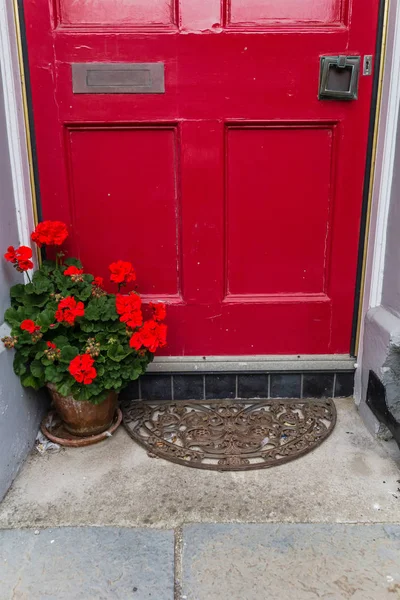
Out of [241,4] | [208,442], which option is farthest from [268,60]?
[208,442]

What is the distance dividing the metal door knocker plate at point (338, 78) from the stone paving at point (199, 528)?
5.35 feet

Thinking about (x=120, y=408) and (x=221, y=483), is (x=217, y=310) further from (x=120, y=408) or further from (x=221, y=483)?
(x=221, y=483)

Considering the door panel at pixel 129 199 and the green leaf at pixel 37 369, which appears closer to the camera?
the green leaf at pixel 37 369

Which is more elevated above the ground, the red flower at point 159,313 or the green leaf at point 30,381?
the red flower at point 159,313

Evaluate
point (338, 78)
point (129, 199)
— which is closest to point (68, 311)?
point (129, 199)

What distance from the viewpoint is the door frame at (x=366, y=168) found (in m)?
2.13

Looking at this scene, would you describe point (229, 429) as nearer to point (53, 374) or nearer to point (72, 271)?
point (53, 374)

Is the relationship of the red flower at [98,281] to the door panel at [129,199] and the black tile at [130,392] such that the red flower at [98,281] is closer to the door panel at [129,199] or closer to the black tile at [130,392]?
the door panel at [129,199]

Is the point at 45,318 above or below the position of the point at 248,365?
above

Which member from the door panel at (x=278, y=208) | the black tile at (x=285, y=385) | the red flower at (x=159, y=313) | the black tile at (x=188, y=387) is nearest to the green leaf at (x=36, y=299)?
the red flower at (x=159, y=313)

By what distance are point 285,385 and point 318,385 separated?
0.58 ft

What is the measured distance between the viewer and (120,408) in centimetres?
252

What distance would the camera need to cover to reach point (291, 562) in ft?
5.41

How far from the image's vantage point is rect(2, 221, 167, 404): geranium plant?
208cm
